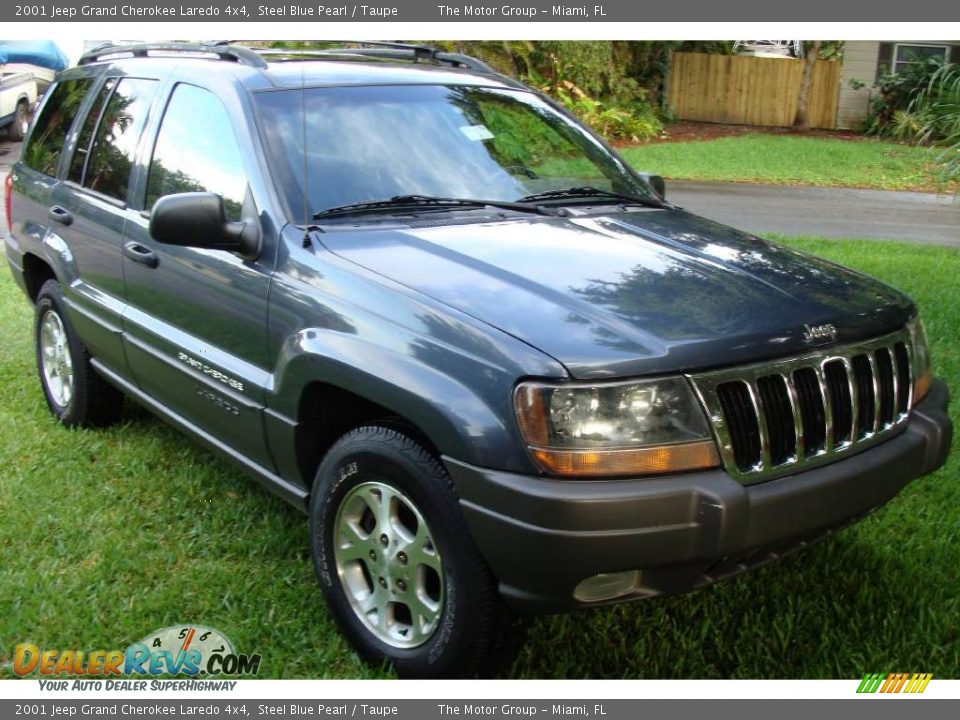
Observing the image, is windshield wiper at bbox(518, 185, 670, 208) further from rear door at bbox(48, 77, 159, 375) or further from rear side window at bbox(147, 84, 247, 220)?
rear door at bbox(48, 77, 159, 375)

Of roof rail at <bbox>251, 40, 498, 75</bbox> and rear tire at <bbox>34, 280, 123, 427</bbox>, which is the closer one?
roof rail at <bbox>251, 40, 498, 75</bbox>

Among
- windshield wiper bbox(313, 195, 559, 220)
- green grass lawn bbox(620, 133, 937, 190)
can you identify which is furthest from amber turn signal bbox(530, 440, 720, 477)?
green grass lawn bbox(620, 133, 937, 190)

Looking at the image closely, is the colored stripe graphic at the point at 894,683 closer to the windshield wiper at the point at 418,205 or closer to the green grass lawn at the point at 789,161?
the windshield wiper at the point at 418,205

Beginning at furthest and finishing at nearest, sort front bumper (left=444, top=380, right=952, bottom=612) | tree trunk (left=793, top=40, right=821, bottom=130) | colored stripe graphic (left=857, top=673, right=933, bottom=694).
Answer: tree trunk (left=793, top=40, right=821, bottom=130)
colored stripe graphic (left=857, top=673, right=933, bottom=694)
front bumper (left=444, top=380, right=952, bottom=612)

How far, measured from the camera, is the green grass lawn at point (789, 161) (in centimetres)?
1791

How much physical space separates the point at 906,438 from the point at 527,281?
4.32 ft

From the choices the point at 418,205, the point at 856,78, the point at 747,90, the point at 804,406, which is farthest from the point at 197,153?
the point at 856,78

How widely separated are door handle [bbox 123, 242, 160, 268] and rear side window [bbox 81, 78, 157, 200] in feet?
1.01

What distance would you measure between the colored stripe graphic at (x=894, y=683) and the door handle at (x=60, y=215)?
13.3 ft

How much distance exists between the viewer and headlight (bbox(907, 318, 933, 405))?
345cm

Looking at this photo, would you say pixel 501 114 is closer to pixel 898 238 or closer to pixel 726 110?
pixel 898 238

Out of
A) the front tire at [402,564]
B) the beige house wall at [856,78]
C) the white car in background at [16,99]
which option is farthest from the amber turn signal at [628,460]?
the beige house wall at [856,78]

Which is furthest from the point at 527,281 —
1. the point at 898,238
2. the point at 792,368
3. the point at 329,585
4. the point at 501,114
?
the point at 898,238

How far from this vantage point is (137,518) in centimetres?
436
